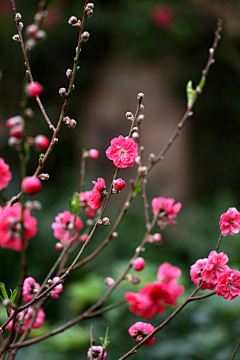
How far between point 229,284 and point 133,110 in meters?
3.71

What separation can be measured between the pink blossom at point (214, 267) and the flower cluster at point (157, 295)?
34cm

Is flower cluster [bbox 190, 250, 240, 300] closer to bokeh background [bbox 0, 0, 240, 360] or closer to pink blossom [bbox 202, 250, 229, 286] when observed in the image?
pink blossom [bbox 202, 250, 229, 286]

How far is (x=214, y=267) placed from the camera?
0.82 m

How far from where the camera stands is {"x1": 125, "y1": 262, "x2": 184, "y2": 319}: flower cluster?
3.72 feet

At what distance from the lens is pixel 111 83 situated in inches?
180

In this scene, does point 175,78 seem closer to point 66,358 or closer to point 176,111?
point 176,111

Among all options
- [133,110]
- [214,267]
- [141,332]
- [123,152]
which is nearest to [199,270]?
[214,267]

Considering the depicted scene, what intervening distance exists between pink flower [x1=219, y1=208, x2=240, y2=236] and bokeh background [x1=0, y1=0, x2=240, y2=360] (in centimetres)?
202

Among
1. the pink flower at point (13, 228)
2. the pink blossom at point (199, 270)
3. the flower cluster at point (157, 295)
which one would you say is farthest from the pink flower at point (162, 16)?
the pink flower at point (13, 228)

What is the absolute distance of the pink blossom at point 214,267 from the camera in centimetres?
81

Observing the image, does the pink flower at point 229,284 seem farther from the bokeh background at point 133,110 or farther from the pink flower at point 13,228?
the bokeh background at point 133,110

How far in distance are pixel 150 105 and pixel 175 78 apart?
1.21 feet

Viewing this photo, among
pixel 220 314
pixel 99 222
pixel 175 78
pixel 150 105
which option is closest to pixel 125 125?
pixel 150 105

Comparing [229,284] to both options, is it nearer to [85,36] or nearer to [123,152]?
[123,152]
